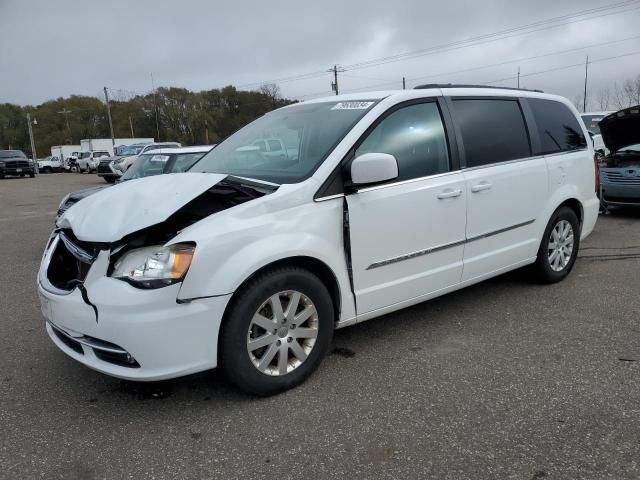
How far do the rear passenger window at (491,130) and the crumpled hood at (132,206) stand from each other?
1970mm

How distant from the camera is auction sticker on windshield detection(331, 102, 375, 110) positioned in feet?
11.9

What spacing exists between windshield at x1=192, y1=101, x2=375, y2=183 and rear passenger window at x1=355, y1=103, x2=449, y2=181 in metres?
0.19

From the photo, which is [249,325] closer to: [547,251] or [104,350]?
[104,350]

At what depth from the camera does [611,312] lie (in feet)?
14.1

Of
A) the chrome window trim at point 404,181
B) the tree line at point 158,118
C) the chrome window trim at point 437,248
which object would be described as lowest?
the chrome window trim at point 437,248

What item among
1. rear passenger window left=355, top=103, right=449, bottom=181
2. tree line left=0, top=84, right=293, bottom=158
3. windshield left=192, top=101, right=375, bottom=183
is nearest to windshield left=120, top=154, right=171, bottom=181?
windshield left=192, top=101, right=375, bottom=183

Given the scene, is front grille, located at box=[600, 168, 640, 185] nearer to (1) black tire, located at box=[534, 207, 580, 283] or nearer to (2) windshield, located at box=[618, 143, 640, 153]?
(2) windshield, located at box=[618, 143, 640, 153]

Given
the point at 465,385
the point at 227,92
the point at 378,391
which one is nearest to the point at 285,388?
the point at 378,391

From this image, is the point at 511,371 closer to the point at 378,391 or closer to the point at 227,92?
the point at 378,391

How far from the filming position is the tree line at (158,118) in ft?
259

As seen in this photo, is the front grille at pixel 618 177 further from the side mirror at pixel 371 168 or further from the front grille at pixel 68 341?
the front grille at pixel 68 341

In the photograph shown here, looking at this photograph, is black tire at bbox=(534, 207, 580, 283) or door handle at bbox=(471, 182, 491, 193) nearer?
door handle at bbox=(471, 182, 491, 193)

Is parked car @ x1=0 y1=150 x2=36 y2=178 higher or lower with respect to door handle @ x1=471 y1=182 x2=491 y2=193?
higher

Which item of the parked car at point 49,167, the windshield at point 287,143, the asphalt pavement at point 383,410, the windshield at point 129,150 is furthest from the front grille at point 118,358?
the parked car at point 49,167
